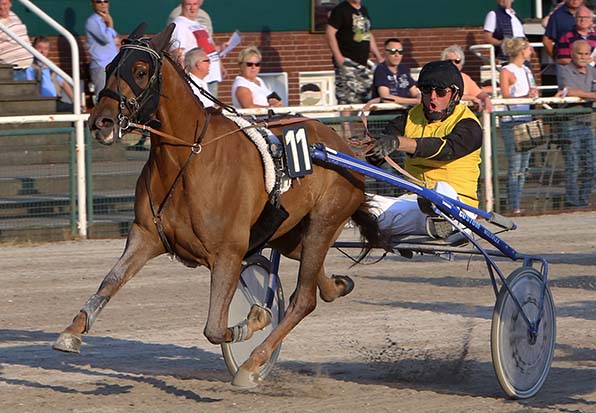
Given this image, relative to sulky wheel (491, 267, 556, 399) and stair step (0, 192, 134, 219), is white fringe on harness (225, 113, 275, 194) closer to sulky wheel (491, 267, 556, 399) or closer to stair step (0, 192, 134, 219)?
sulky wheel (491, 267, 556, 399)

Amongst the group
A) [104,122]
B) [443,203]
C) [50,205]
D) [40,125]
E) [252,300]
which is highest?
[104,122]

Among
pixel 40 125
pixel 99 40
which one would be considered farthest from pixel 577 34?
pixel 40 125

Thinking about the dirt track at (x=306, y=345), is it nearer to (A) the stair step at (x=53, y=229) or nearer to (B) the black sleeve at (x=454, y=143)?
(A) the stair step at (x=53, y=229)

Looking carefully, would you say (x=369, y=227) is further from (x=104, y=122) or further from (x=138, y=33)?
(x=104, y=122)

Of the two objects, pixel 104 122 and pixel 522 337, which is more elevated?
pixel 104 122

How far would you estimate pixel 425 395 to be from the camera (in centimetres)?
671

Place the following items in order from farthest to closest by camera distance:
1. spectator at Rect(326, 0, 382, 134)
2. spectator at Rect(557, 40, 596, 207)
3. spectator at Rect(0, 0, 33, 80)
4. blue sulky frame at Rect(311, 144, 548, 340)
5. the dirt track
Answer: spectator at Rect(557, 40, 596, 207)
spectator at Rect(326, 0, 382, 134)
spectator at Rect(0, 0, 33, 80)
blue sulky frame at Rect(311, 144, 548, 340)
the dirt track

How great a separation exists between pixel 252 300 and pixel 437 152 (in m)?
1.23

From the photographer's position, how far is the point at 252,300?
23.7ft

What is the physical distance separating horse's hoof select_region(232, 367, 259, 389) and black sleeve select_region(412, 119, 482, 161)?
1504mm

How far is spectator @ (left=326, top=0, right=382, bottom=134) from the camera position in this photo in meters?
13.6

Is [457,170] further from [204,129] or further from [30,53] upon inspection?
[30,53]

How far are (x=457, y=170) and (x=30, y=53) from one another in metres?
7.17

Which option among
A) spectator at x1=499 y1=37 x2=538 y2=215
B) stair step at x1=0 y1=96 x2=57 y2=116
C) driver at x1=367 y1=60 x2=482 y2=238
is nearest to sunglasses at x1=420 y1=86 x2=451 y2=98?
driver at x1=367 y1=60 x2=482 y2=238
